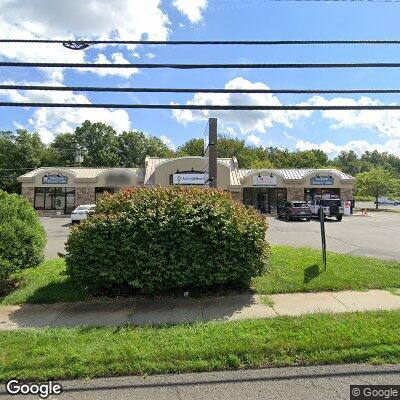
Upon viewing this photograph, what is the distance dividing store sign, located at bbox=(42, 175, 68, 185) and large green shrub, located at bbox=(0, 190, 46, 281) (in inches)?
A: 1139

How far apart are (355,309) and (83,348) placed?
171 inches

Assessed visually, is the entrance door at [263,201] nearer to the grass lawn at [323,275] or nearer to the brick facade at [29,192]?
the brick facade at [29,192]

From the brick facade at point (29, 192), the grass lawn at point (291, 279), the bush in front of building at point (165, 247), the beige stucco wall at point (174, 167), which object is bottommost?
the grass lawn at point (291, 279)

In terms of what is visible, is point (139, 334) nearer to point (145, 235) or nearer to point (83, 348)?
point (83, 348)

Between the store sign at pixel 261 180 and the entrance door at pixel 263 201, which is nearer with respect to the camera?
the store sign at pixel 261 180

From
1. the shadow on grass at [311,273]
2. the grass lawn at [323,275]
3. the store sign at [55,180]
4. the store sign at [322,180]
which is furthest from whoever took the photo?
the store sign at [322,180]

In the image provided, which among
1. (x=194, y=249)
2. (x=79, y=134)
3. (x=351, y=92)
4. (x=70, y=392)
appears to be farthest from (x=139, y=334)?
(x=79, y=134)

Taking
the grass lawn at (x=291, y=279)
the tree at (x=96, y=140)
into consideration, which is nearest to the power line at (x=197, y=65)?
the grass lawn at (x=291, y=279)

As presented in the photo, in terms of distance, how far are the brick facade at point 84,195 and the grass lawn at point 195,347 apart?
3134cm

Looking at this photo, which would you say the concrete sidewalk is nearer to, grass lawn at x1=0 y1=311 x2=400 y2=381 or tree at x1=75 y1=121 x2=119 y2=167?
grass lawn at x1=0 y1=311 x2=400 y2=381

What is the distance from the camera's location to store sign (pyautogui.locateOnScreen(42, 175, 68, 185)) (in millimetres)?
35312

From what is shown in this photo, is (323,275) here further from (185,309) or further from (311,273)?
(185,309)

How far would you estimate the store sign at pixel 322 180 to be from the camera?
117ft

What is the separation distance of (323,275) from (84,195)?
102 ft
